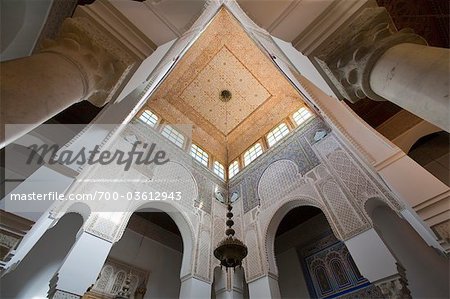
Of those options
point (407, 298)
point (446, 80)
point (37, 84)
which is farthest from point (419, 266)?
point (37, 84)

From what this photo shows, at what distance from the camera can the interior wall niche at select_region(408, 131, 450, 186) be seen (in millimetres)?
4875

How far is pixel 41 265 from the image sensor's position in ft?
15.8

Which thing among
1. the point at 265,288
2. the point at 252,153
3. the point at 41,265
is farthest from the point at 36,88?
the point at 252,153

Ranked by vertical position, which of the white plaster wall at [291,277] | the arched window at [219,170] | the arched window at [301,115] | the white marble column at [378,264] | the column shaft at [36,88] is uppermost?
the arched window at [301,115]

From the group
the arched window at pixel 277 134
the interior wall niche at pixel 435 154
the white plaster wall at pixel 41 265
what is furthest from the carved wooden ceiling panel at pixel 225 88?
the white plaster wall at pixel 41 265

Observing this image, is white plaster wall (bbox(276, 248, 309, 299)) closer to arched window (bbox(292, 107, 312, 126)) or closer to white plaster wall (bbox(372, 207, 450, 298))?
white plaster wall (bbox(372, 207, 450, 298))

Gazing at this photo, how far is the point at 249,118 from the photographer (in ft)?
28.2

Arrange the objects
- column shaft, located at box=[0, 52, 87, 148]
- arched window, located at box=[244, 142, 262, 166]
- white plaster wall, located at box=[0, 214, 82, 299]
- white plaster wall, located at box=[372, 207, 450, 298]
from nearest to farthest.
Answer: column shaft, located at box=[0, 52, 87, 148]
white plaster wall, located at box=[372, 207, 450, 298]
white plaster wall, located at box=[0, 214, 82, 299]
arched window, located at box=[244, 142, 262, 166]

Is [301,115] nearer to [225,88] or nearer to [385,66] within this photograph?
[225,88]

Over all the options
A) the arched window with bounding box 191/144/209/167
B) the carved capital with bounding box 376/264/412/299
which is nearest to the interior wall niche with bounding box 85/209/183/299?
the arched window with bounding box 191/144/209/167

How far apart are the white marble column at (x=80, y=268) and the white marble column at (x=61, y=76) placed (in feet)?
9.45

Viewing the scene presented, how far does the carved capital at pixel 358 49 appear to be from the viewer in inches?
68.2

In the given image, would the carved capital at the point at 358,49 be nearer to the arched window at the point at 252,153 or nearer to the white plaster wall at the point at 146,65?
the white plaster wall at the point at 146,65

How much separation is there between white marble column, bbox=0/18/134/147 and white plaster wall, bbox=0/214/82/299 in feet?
14.2
